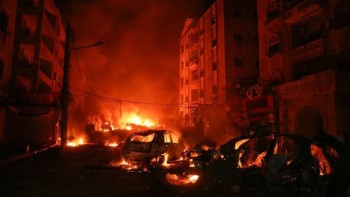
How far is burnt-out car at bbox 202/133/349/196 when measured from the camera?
21.4ft

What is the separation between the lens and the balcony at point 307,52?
18955mm

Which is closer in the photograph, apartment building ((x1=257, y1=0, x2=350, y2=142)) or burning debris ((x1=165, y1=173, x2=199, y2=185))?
burning debris ((x1=165, y1=173, x2=199, y2=185))

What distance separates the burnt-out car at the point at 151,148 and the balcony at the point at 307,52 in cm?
1220

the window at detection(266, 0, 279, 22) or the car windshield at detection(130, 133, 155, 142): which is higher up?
the window at detection(266, 0, 279, 22)

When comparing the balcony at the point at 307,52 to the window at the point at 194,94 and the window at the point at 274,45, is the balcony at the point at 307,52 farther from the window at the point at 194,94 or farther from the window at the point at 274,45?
the window at the point at 194,94

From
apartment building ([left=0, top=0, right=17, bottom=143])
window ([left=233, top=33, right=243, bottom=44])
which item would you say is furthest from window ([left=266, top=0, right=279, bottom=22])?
apartment building ([left=0, top=0, right=17, bottom=143])

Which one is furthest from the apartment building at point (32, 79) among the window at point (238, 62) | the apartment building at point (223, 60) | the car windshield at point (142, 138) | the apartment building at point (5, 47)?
the window at point (238, 62)

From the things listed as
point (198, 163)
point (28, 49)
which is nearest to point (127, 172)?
point (198, 163)

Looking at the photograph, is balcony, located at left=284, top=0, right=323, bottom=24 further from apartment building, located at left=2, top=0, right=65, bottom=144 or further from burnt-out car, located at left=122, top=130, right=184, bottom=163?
apartment building, located at left=2, top=0, right=65, bottom=144

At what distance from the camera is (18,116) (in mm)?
24438

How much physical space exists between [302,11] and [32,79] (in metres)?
24.4

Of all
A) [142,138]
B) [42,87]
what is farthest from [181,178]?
[42,87]

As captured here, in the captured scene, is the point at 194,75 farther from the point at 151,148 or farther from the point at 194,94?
the point at 151,148

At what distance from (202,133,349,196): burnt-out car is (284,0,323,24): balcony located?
14.0 m
